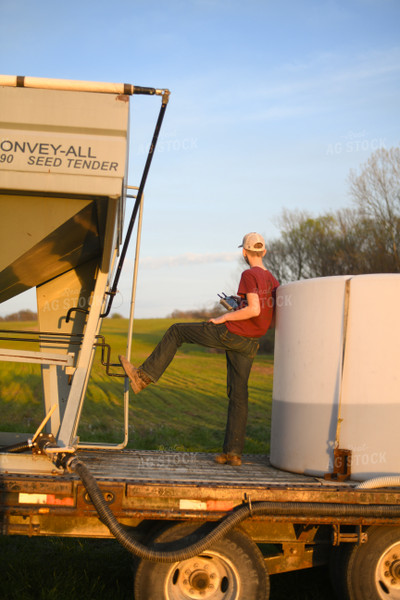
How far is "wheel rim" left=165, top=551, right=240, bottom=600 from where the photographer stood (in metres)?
4.10

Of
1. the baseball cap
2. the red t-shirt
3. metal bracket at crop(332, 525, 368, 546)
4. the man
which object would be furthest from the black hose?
the baseball cap

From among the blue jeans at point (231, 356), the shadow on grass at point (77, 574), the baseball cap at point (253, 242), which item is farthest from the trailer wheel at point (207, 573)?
the baseball cap at point (253, 242)

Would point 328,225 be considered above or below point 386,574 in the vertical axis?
above

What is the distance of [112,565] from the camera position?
539 cm

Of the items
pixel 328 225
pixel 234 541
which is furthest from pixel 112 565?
pixel 328 225

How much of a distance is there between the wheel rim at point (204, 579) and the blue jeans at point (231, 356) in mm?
1153

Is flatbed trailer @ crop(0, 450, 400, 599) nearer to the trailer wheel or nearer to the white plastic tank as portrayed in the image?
the trailer wheel

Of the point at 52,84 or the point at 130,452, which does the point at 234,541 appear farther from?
the point at 52,84

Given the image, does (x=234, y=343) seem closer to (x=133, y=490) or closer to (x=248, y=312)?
(x=248, y=312)

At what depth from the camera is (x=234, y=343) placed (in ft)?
17.0

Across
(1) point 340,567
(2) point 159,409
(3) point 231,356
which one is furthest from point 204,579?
(2) point 159,409

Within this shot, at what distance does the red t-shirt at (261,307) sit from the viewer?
5.20 metres

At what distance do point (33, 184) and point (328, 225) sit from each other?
4198cm

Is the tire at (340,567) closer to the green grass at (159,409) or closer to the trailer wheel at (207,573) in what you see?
the trailer wheel at (207,573)
